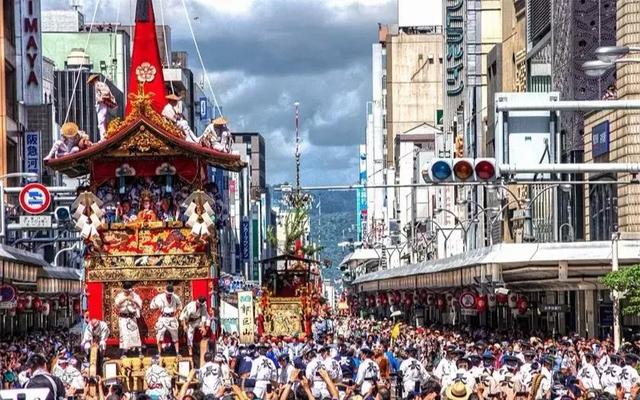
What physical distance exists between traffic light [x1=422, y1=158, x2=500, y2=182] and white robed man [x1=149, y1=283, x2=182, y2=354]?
664 cm

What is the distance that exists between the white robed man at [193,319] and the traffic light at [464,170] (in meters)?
6.34

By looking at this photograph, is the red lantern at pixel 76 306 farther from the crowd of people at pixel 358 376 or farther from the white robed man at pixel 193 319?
the white robed man at pixel 193 319

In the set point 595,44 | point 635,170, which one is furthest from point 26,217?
point 635,170

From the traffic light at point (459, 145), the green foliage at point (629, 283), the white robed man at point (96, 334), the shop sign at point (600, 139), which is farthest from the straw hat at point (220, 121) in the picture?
the traffic light at point (459, 145)

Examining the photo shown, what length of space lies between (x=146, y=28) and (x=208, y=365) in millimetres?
9625

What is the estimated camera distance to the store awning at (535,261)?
4984 centimetres

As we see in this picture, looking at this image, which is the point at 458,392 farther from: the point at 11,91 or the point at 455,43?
the point at 455,43

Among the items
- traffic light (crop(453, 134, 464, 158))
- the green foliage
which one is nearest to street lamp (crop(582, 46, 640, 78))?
the green foliage

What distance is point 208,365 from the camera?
30.2 meters

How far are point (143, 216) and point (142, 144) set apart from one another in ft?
4.61

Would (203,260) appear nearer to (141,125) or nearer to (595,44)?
(141,125)

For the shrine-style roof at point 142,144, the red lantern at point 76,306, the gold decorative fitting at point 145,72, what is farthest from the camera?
the red lantern at point 76,306

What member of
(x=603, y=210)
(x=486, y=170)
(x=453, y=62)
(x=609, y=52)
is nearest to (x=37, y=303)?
(x=603, y=210)

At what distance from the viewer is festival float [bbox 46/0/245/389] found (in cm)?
3497
